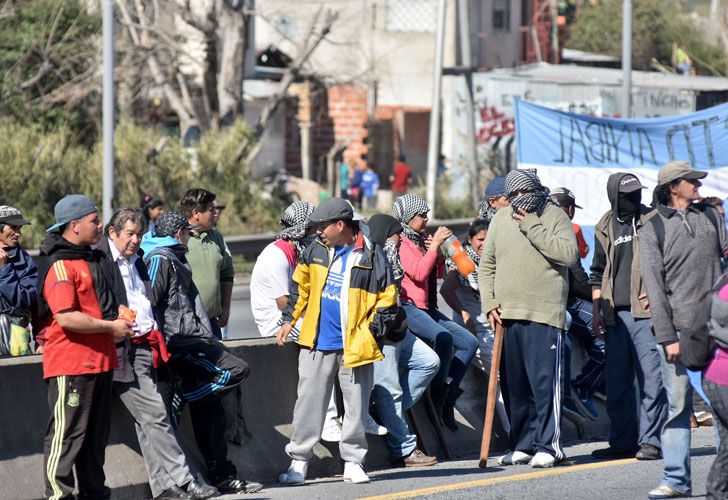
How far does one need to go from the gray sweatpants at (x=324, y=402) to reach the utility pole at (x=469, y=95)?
66.8 ft

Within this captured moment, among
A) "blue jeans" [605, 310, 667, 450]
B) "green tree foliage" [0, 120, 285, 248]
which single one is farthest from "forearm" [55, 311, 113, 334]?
"green tree foliage" [0, 120, 285, 248]

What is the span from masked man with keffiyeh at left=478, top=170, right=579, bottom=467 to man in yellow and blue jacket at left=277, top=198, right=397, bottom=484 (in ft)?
3.22

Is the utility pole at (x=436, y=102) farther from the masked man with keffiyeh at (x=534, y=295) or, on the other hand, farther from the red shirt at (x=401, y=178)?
the masked man with keffiyeh at (x=534, y=295)

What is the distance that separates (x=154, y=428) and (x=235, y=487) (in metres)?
0.75

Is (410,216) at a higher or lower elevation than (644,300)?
higher

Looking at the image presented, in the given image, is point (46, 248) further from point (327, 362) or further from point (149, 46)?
point (149, 46)

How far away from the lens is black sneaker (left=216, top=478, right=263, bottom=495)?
773 cm

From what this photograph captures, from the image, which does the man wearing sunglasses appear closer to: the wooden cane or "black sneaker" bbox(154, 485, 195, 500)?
the wooden cane

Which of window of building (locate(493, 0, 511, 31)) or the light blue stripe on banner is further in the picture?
window of building (locate(493, 0, 511, 31))

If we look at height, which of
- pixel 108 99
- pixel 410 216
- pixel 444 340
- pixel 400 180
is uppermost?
pixel 108 99

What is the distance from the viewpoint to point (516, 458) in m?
8.68

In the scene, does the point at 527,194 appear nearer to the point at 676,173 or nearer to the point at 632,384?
the point at 676,173

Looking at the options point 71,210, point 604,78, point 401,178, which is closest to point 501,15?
point 604,78

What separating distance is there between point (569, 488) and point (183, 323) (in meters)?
2.51
